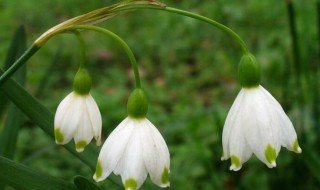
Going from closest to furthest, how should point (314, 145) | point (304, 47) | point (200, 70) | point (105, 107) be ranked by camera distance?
point (314, 145), point (105, 107), point (304, 47), point (200, 70)

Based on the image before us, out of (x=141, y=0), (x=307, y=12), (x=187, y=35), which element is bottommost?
(x=187, y=35)

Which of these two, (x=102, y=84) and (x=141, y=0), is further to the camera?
(x=102, y=84)

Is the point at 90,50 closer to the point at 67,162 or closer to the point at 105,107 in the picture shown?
the point at 105,107

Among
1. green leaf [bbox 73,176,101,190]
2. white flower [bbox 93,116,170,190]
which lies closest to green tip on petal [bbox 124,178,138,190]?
white flower [bbox 93,116,170,190]

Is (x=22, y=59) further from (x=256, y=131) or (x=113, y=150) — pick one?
(x=256, y=131)

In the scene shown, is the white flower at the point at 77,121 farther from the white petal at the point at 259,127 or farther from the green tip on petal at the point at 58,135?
the white petal at the point at 259,127

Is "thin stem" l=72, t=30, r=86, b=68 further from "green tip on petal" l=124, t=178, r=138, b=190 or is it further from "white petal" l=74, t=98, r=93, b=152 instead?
"green tip on petal" l=124, t=178, r=138, b=190

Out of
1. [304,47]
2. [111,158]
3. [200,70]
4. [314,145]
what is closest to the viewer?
[111,158]

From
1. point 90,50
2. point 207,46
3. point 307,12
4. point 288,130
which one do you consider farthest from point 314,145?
point 90,50
